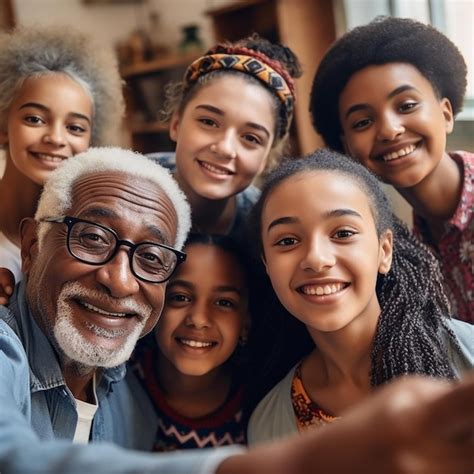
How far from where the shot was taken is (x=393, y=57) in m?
1.60

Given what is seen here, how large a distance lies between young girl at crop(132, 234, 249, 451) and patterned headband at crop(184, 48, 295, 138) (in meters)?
0.53

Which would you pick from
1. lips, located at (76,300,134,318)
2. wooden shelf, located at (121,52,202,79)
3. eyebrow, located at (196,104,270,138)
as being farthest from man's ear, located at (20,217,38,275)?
wooden shelf, located at (121,52,202,79)

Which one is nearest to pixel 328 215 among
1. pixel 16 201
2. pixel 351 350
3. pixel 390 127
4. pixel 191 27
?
pixel 351 350

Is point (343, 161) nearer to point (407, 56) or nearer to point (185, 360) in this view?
point (407, 56)

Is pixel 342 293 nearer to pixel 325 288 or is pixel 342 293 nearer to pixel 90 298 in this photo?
pixel 325 288

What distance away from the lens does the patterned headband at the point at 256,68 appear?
1.82 metres

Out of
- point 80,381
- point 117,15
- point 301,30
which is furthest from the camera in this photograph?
point 117,15

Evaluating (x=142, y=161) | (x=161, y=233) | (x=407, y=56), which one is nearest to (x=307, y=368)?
(x=161, y=233)

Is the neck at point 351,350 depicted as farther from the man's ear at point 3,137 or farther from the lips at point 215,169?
the man's ear at point 3,137

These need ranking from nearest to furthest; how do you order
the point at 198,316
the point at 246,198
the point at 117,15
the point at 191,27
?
1. the point at 198,316
2. the point at 246,198
3. the point at 191,27
4. the point at 117,15

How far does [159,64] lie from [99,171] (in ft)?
10.3

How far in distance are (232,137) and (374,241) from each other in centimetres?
62

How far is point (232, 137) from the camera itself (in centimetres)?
176

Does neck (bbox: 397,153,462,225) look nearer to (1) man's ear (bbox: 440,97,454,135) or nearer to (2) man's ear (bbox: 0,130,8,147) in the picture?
(1) man's ear (bbox: 440,97,454,135)
